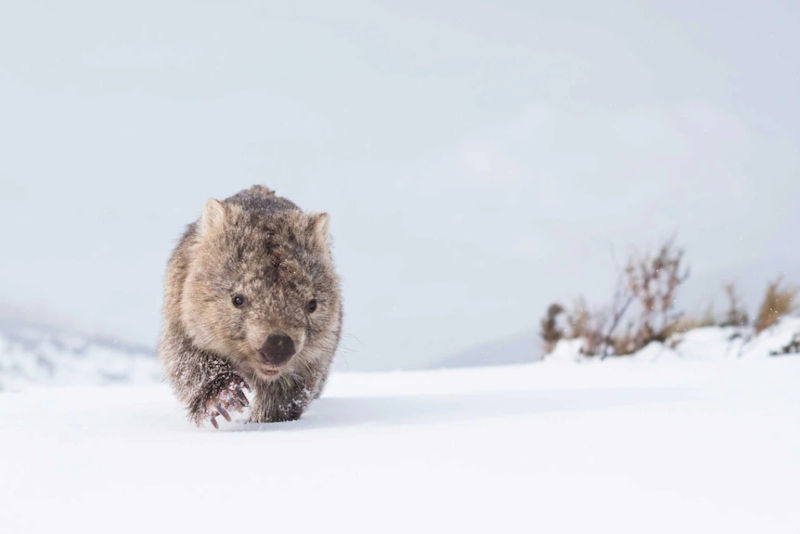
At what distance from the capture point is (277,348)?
143 inches

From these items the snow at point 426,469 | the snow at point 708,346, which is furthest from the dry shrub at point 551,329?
the snow at point 426,469

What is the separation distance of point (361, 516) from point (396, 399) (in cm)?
275

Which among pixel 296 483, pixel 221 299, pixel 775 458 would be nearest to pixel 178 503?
pixel 296 483

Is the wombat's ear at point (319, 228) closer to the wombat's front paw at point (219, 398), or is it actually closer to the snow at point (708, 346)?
the wombat's front paw at point (219, 398)

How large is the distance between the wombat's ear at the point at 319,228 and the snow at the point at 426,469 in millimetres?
1000

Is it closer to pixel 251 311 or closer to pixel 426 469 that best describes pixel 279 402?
pixel 251 311

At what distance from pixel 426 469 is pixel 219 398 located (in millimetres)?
1685

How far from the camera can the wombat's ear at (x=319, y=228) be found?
14.2 feet

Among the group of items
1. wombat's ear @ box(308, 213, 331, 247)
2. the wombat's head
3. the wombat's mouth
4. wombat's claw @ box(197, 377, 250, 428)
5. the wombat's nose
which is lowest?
wombat's claw @ box(197, 377, 250, 428)

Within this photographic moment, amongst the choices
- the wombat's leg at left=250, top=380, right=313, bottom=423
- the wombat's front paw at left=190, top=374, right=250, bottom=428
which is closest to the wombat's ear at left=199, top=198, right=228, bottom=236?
the wombat's front paw at left=190, top=374, right=250, bottom=428

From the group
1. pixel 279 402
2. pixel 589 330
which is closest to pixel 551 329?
pixel 589 330

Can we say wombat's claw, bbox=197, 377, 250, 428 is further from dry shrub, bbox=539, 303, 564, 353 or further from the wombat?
dry shrub, bbox=539, 303, 564, 353

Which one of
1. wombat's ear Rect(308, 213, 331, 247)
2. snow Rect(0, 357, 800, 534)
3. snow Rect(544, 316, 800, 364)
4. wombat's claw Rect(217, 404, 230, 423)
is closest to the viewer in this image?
snow Rect(0, 357, 800, 534)

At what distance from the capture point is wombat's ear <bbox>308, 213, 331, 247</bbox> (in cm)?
434
